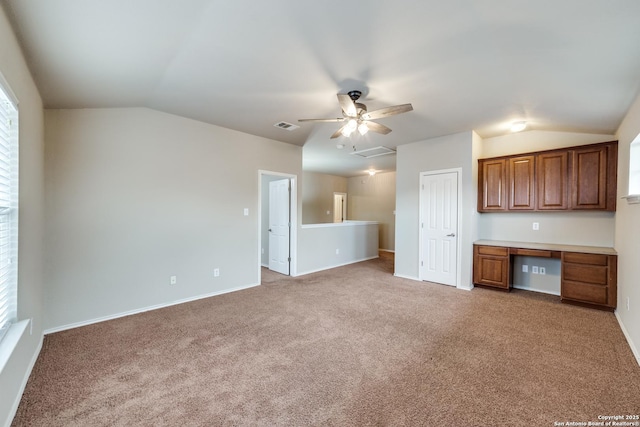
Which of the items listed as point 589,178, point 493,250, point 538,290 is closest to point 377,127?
point 493,250

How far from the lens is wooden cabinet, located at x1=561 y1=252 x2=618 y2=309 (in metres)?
3.37

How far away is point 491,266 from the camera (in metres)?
4.33

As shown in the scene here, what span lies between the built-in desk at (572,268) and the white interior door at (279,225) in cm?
345

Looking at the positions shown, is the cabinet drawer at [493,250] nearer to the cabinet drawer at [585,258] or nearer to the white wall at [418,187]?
the white wall at [418,187]

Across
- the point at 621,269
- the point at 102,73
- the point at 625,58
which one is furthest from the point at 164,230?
the point at 621,269

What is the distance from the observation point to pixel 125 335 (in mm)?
2801

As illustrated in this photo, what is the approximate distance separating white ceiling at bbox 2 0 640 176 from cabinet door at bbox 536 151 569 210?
1.81 ft

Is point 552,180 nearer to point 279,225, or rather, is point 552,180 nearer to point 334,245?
point 334,245

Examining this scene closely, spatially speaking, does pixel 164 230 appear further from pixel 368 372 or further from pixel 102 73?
pixel 368 372

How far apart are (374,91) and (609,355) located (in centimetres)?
336

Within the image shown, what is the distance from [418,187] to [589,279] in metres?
2.65

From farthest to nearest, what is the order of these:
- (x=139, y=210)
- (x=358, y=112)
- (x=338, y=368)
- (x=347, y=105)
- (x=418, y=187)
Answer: (x=418, y=187), (x=139, y=210), (x=358, y=112), (x=347, y=105), (x=338, y=368)

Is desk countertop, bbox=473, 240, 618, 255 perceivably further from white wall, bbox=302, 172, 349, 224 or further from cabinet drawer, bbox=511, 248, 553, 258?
white wall, bbox=302, 172, 349, 224

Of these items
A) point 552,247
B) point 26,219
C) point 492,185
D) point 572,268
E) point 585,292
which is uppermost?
point 492,185
